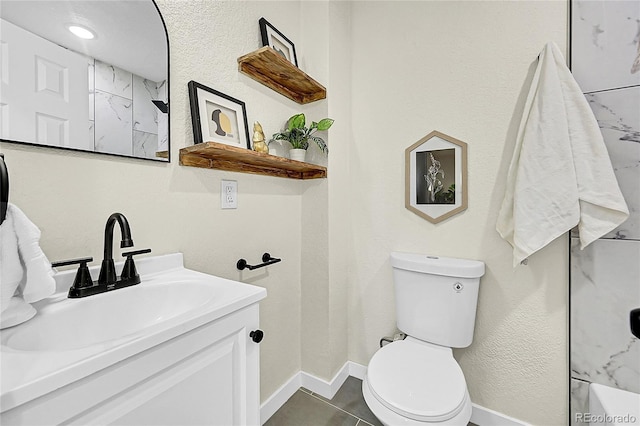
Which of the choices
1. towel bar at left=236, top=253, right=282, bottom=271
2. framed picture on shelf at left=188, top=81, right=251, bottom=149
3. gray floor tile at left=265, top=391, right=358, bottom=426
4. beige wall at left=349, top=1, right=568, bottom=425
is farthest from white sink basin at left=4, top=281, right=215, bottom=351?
beige wall at left=349, top=1, right=568, bottom=425

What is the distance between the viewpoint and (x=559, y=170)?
113 centimetres

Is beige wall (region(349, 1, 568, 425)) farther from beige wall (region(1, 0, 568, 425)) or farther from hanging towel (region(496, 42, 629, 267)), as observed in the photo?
hanging towel (region(496, 42, 629, 267))

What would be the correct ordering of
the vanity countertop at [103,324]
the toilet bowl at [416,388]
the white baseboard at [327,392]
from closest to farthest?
the vanity countertop at [103,324] < the toilet bowl at [416,388] < the white baseboard at [327,392]

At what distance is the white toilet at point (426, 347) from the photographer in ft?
3.16

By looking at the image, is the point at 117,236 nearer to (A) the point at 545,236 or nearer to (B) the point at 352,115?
(B) the point at 352,115

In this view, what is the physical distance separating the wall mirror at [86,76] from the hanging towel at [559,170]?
148 cm

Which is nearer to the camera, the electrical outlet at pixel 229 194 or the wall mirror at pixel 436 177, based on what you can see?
the electrical outlet at pixel 229 194

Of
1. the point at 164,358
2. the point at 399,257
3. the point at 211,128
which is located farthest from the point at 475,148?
the point at 164,358

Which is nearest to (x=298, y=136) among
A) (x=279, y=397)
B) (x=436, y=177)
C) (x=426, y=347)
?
(x=436, y=177)

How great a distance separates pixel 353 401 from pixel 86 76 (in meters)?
1.87

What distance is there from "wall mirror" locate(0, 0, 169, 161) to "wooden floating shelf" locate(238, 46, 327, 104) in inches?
15.6

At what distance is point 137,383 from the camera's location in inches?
21.0

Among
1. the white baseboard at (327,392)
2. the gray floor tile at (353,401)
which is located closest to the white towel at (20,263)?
the white baseboard at (327,392)

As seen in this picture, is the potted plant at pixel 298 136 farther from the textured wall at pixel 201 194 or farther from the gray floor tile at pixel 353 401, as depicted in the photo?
the gray floor tile at pixel 353 401
